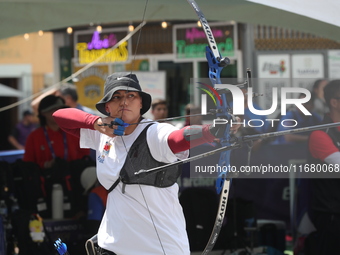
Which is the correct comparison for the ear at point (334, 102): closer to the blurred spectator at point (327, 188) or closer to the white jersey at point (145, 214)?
the blurred spectator at point (327, 188)

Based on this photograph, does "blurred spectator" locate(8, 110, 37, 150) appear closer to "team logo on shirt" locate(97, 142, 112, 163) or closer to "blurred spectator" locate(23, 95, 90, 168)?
"blurred spectator" locate(23, 95, 90, 168)

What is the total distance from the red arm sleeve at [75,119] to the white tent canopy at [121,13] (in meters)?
1.18

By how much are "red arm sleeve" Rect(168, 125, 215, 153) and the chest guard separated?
0.19 meters

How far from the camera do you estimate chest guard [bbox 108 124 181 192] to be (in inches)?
120

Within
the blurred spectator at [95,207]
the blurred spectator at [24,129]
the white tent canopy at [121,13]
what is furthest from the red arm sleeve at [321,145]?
the blurred spectator at [24,129]

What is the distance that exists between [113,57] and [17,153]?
19.0 feet

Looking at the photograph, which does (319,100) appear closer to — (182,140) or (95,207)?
(95,207)

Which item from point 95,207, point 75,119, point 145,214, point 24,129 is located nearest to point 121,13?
point 95,207

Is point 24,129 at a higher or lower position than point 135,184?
higher

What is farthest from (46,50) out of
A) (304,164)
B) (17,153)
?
(304,164)

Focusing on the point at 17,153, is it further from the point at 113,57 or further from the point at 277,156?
the point at 113,57

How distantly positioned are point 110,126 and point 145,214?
0.45 metres

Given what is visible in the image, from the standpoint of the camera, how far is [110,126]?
307cm

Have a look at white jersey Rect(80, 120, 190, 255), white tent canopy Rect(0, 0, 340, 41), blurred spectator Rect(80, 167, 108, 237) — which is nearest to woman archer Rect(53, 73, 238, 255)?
white jersey Rect(80, 120, 190, 255)
